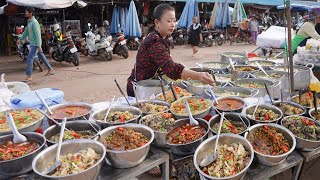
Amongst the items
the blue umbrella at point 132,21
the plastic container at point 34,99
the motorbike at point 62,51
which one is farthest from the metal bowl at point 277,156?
the blue umbrella at point 132,21

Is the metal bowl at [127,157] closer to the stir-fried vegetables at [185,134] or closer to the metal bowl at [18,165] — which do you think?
the stir-fried vegetables at [185,134]

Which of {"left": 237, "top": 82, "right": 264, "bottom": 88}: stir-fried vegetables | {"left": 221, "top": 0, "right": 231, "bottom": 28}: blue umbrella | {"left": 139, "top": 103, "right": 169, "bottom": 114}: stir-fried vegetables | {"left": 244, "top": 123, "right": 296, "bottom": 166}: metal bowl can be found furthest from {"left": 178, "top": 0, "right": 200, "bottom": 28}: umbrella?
{"left": 244, "top": 123, "right": 296, "bottom": 166}: metal bowl

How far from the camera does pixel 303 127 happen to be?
6.56 ft

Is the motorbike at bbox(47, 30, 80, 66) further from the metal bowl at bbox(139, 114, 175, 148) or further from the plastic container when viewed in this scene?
the metal bowl at bbox(139, 114, 175, 148)

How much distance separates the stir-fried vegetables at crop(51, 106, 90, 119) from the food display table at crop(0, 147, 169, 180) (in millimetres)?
640

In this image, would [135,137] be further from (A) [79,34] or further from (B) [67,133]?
(A) [79,34]

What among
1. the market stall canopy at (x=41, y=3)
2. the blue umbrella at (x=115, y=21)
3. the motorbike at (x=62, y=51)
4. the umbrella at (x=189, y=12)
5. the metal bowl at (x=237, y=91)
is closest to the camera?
the metal bowl at (x=237, y=91)

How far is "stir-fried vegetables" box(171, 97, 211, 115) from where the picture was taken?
2246 millimetres

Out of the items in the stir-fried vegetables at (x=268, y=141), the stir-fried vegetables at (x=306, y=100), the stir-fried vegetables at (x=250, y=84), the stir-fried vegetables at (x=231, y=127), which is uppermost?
the stir-fried vegetables at (x=250, y=84)

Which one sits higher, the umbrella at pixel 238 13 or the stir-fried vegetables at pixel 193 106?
the umbrella at pixel 238 13

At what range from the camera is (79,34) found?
12680 millimetres

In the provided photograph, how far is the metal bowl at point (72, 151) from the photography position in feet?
4.55

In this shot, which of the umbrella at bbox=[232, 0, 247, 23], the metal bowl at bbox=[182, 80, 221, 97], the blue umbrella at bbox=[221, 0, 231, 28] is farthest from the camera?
the umbrella at bbox=[232, 0, 247, 23]

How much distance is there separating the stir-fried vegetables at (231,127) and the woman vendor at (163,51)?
1.67ft
